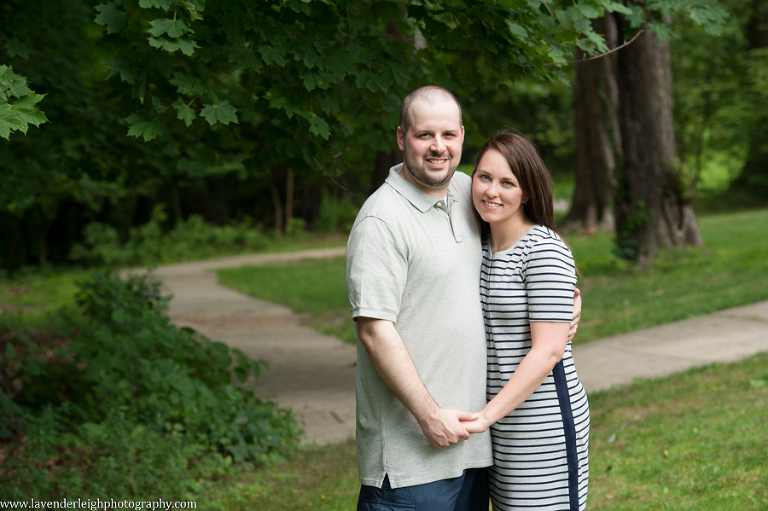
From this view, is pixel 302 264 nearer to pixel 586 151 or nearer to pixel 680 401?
pixel 586 151

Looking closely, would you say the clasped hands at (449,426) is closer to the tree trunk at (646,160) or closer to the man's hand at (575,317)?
the man's hand at (575,317)

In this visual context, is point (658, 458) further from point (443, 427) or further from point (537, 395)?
point (443, 427)

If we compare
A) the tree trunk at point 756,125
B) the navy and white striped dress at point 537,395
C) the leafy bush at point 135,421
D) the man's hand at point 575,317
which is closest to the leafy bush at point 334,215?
the tree trunk at point 756,125

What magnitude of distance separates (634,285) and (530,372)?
890 cm

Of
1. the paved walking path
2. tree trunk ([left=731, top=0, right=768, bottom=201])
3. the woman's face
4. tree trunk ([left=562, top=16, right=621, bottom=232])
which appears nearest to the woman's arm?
the woman's face

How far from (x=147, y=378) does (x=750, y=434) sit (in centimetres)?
410

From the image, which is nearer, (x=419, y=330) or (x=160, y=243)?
(x=419, y=330)

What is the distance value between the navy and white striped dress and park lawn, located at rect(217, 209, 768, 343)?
569 cm

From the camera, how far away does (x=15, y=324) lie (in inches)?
409

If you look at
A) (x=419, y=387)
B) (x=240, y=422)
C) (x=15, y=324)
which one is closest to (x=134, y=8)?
(x=419, y=387)

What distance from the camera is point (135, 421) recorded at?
5355 mm

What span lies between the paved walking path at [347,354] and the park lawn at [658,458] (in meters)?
0.47

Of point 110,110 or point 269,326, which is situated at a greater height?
point 110,110

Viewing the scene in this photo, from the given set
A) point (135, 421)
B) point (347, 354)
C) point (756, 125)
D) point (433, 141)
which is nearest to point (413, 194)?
point (433, 141)
